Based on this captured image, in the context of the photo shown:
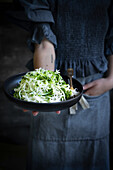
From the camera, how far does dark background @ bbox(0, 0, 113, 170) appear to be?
65.5 inches

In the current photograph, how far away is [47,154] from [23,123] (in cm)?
86

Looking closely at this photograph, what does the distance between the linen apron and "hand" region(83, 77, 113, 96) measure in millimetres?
48

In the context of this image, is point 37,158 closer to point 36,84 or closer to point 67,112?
point 67,112

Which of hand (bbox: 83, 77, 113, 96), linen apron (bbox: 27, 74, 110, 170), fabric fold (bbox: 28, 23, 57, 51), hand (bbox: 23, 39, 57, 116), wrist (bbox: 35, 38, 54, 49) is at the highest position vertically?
fabric fold (bbox: 28, 23, 57, 51)

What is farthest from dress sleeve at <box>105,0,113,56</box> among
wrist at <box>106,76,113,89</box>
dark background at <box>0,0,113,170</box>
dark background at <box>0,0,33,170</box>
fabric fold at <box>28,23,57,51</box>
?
dark background at <box>0,0,33,170</box>

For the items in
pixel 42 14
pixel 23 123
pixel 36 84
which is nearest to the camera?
pixel 36 84

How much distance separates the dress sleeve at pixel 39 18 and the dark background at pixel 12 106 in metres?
0.52

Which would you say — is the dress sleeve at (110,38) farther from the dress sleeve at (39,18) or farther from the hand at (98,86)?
the dress sleeve at (39,18)

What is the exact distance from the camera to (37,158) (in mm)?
1278

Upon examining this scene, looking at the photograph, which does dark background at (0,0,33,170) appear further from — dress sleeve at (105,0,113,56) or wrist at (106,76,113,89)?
wrist at (106,76,113,89)

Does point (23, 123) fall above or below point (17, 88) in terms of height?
below

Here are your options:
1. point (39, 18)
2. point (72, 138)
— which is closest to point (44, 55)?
point (39, 18)

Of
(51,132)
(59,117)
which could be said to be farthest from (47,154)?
(59,117)

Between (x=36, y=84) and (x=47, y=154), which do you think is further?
(x=47, y=154)
